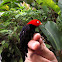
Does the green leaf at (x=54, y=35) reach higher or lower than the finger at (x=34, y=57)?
lower

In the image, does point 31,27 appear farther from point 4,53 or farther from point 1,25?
point 1,25

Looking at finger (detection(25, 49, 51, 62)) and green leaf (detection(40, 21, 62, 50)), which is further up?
finger (detection(25, 49, 51, 62))

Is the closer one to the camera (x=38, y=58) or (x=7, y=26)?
(x=38, y=58)

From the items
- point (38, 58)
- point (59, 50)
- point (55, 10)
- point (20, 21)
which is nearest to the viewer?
point (38, 58)

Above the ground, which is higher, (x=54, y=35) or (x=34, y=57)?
(x=34, y=57)

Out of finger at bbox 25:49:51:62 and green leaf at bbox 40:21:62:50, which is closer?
finger at bbox 25:49:51:62

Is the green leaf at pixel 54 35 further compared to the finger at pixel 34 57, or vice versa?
the green leaf at pixel 54 35

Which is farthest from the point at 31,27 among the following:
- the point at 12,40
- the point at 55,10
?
the point at 55,10

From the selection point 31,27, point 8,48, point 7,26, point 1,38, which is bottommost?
point 8,48

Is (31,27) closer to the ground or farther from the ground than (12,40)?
farther from the ground

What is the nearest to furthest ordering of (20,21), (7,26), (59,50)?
(59,50), (7,26), (20,21)

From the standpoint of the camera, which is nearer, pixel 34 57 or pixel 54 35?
pixel 34 57
